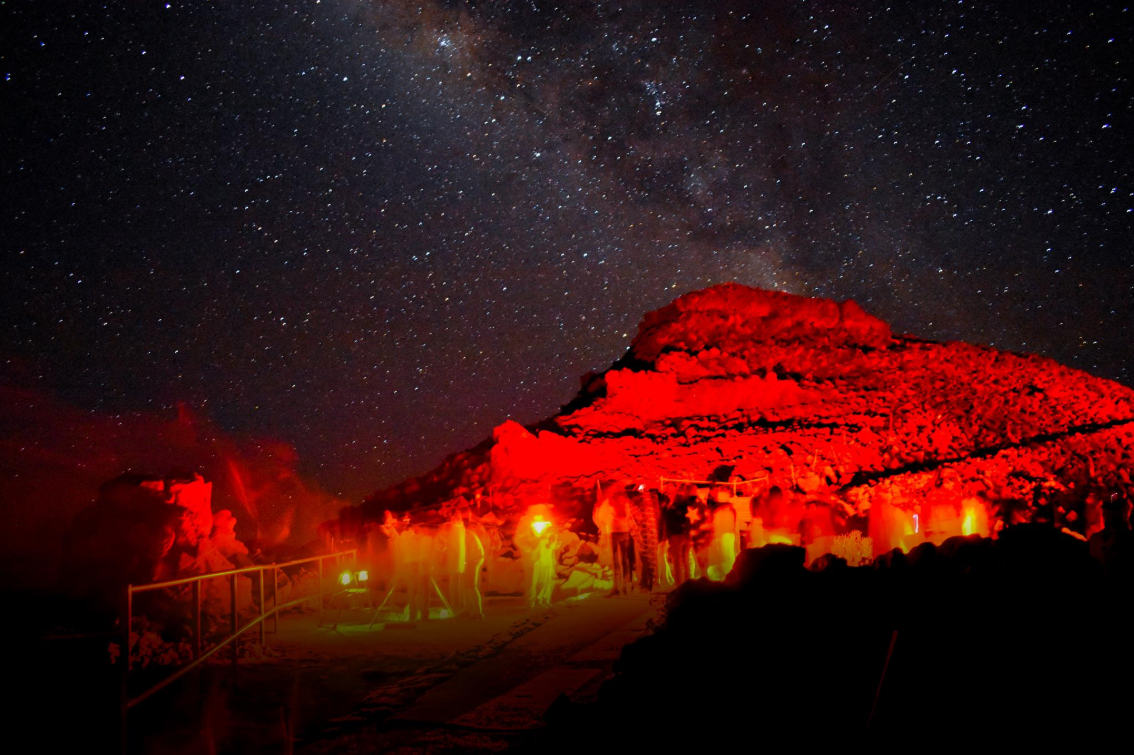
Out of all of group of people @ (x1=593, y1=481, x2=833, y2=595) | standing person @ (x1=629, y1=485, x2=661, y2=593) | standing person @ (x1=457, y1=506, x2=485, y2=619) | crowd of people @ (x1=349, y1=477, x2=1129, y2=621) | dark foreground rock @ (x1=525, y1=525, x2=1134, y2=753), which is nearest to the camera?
dark foreground rock @ (x1=525, y1=525, x2=1134, y2=753)

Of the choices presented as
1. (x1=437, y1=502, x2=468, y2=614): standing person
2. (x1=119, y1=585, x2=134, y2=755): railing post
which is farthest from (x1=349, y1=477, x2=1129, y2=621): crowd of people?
(x1=119, y1=585, x2=134, y2=755): railing post

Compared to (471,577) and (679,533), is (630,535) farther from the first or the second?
(471,577)

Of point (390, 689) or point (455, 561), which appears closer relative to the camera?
point (390, 689)

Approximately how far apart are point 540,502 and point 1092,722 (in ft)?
51.7

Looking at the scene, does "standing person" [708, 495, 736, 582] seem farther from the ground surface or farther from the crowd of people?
the ground surface

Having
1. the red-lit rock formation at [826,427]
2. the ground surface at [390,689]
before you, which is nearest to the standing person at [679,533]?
the red-lit rock formation at [826,427]

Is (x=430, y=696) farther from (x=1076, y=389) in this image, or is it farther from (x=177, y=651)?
(x=1076, y=389)

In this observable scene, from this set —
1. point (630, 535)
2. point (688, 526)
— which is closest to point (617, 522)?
point (630, 535)

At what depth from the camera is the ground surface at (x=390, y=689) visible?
6578 mm

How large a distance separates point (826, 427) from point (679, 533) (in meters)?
7.66

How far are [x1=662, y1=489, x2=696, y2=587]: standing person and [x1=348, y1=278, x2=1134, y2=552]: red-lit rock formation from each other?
1252mm

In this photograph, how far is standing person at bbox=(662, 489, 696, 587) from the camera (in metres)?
17.6

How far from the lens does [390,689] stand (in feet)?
27.9

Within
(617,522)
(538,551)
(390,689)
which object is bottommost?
(390,689)
